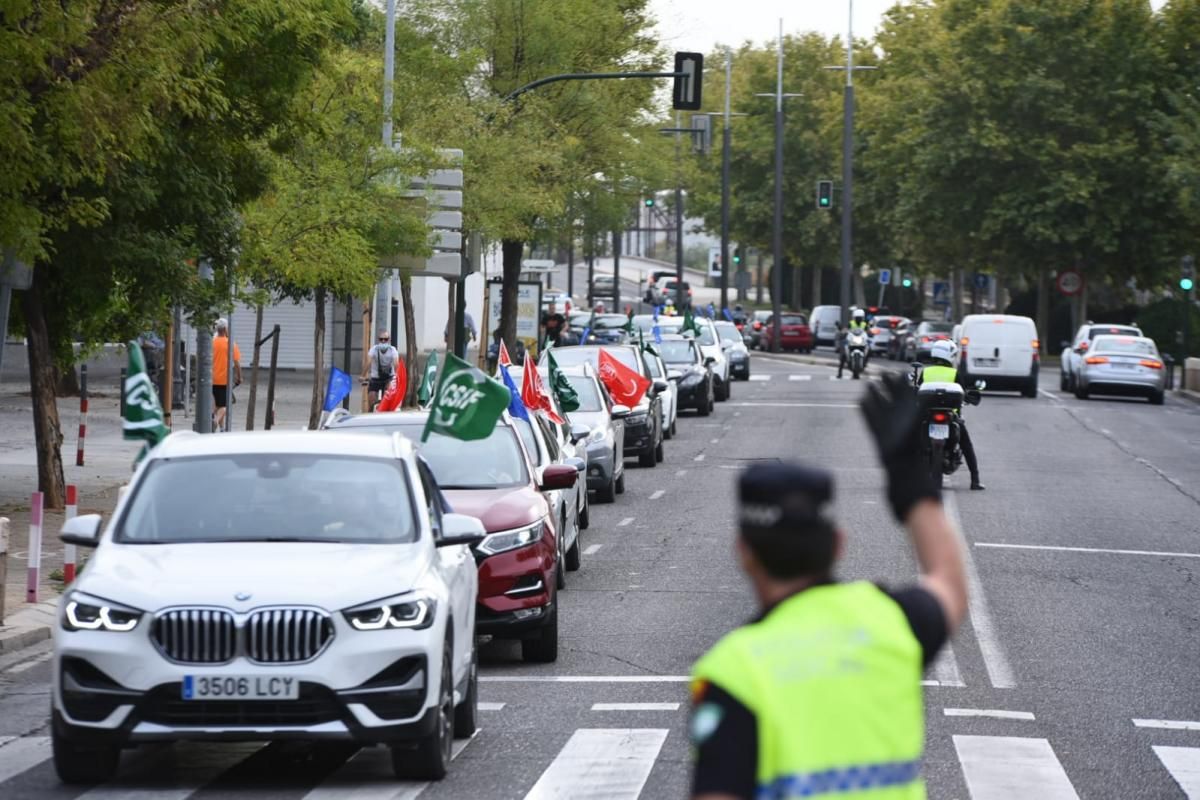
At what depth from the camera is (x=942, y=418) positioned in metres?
24.7

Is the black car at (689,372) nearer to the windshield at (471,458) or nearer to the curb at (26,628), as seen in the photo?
the windshield at (471,458)

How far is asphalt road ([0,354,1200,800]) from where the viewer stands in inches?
376

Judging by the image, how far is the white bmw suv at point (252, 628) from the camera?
8.94 m

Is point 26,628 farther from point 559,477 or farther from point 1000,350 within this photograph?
point 1000,350

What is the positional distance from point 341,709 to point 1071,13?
63.9 meters

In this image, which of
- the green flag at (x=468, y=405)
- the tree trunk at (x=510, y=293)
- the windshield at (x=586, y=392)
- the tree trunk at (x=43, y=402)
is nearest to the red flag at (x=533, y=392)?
the windshield at (x=586, y=392)

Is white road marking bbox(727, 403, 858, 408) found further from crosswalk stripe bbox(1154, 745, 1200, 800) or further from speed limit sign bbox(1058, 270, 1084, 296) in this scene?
crosswalk stripe bbox(1154, 745, 1200, 800)

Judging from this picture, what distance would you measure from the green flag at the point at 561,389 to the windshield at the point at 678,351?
18026 mm

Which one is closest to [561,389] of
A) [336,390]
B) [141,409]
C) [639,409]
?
[336,390]

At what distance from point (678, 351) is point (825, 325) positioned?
4440cm

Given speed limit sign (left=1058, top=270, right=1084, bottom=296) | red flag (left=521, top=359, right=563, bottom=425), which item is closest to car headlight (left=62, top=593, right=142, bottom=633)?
red flag (left=521, top=359, right=563, bottom=425)

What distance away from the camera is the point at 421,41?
151 feet

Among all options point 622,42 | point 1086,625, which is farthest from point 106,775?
point 622,42

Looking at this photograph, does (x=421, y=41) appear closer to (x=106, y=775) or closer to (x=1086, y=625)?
(x=1086, y=625)
